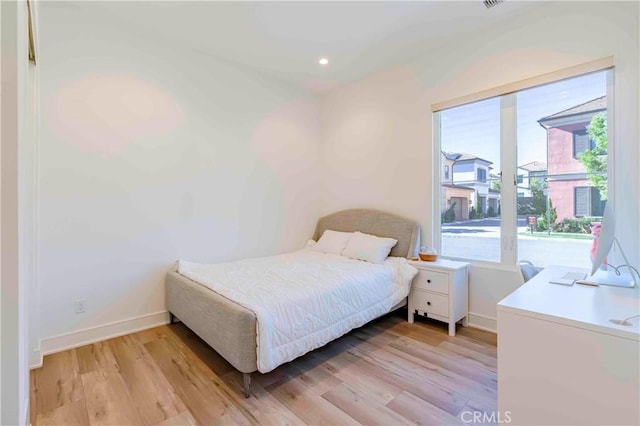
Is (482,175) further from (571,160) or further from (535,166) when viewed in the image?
(571,160)

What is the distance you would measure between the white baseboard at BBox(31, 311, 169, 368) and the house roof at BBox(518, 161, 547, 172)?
366cm

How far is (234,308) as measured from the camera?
6.24 feet

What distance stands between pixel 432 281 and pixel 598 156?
5.32 feet

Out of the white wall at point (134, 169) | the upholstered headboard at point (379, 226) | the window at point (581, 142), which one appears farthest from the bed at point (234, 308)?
the window at point (581, 142)

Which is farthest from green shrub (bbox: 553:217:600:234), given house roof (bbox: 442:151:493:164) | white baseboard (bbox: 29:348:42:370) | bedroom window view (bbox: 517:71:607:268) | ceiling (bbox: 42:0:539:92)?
white baseboard (bbox: 29:348:42:370)

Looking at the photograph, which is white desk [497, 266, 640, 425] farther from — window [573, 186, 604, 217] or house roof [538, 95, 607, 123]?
house roof [538, 95, 607, 123]

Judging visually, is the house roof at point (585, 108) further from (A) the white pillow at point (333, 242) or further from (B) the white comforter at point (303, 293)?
(A) the white pillow at point (333, 242)

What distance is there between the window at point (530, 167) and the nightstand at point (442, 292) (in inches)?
13.8

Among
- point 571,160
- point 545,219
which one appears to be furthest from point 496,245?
point 571,160

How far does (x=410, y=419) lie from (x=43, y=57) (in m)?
3.64

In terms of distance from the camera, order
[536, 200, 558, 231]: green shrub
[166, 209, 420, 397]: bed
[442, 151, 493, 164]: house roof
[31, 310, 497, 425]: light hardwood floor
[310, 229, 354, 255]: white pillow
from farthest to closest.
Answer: [310, 229, 354, 255]: white pillow → [442, 151, 493, 164]: house roof → [536, 200, 558, 231]: green shrub → [166, 209, 420, 397]: bed → [31, 310, 497, 425]: light hardwood floor

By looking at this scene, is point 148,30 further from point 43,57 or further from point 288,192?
point 288,192

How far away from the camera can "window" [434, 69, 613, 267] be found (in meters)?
2.30

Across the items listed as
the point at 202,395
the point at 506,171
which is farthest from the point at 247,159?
the point at 506,171
